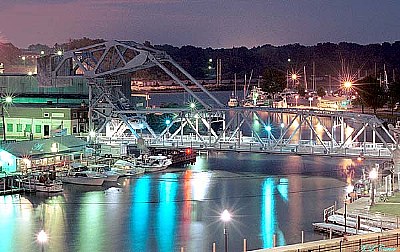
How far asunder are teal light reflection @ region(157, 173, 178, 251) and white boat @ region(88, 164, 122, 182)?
151cm

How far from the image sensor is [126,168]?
95.4ft

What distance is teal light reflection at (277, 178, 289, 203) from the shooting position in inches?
933

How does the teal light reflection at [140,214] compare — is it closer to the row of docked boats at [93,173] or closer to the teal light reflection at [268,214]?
the row of docked boats at [93,173]

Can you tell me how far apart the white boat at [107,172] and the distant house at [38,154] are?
3.89ft

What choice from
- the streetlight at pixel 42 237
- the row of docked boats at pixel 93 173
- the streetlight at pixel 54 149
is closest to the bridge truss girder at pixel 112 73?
the row of docked boats at pixel 93 173

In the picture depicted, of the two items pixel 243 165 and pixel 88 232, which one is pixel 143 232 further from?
pixel 243 165

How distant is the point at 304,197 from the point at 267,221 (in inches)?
127

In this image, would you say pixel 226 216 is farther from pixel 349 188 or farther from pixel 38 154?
pixel 38 154

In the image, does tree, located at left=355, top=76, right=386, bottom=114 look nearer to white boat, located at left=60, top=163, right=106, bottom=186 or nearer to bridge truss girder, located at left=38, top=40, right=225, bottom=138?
bridge truss girder, located at left=38, top=40, right=225, bottom=138

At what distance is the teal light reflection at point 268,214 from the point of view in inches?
741

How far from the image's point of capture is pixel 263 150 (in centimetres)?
2808

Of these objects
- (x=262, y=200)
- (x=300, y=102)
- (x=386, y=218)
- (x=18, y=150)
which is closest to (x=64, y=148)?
(x=18, y=150)

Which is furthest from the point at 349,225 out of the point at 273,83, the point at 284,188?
the point at 273,83

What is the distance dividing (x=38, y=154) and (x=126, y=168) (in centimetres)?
319
